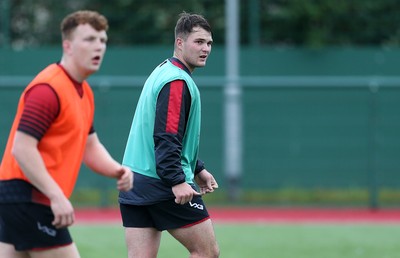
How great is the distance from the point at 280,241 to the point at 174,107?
562cm

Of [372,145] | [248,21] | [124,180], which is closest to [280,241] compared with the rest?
[372,145]

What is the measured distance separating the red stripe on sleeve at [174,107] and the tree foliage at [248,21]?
12453 millimetres

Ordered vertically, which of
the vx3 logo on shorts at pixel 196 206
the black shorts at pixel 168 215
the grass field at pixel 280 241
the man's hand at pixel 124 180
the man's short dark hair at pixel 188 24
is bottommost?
the grass field at pixel 280 241

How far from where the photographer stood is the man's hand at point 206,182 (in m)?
6.94

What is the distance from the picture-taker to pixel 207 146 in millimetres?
17109

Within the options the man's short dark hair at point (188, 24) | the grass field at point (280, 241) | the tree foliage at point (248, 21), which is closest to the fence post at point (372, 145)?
the tree foliage at point (248, 21)

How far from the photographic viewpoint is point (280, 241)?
11.6 metres

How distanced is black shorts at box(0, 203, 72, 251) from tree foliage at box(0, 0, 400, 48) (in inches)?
541

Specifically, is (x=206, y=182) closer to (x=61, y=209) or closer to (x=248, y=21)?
(x=61, y=209)

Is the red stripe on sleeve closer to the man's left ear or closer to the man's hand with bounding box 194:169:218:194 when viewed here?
the man's hand with bounding box 194:169:218:194

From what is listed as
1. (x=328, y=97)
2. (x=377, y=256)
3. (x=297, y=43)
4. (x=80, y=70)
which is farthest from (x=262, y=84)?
(x=80, y=70)

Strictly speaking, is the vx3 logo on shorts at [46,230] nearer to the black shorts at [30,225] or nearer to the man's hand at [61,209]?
the black shorts at [30,225]

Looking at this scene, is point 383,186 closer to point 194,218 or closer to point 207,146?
point 207,146

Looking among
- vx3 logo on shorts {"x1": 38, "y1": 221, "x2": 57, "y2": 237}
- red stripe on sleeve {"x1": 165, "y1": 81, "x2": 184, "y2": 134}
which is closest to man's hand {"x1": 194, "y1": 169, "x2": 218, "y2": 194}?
red stripe on sleeve {"x1": 165, "y1": 81, "x2": 184, "y2": 134}
